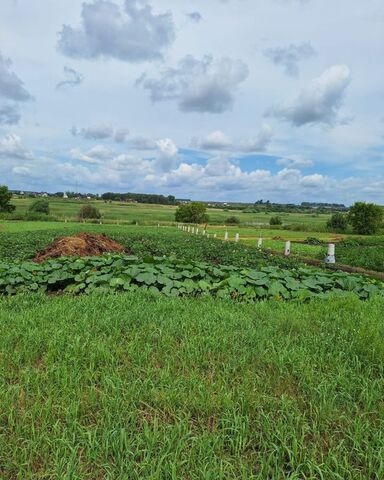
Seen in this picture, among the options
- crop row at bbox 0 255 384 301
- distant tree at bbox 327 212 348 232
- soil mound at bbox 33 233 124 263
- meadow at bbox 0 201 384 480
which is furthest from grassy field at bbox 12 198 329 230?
meadow at bbox 0 201 384 480

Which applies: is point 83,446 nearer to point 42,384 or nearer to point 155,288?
point 42,384

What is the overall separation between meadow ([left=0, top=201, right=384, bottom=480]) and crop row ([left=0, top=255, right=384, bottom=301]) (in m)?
1.17

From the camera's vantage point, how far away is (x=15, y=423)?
2.92 meters

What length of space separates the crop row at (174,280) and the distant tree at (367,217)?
202 ft

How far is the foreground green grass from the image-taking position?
2541 mm

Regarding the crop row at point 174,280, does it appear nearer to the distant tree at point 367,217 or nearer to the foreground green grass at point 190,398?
the foreground green grass at point 190,398

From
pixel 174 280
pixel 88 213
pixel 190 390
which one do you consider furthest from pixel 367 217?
pixel 190 390

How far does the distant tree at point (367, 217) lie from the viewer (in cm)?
6506

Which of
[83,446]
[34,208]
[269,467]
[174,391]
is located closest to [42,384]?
[83,446]

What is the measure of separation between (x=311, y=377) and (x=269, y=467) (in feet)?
3.81

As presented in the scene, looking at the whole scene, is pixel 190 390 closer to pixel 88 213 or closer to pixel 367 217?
pixel 367 217

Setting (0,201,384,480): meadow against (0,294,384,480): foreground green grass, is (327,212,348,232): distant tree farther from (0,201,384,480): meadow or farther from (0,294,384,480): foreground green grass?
(0,294,384,480): foreground green grass

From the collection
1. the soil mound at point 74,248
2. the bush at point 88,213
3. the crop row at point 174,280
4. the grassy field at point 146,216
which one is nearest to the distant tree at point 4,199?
the grassy field at point 146,216

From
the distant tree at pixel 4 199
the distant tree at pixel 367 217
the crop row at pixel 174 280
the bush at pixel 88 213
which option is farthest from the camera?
the bush at pixel 88 213
